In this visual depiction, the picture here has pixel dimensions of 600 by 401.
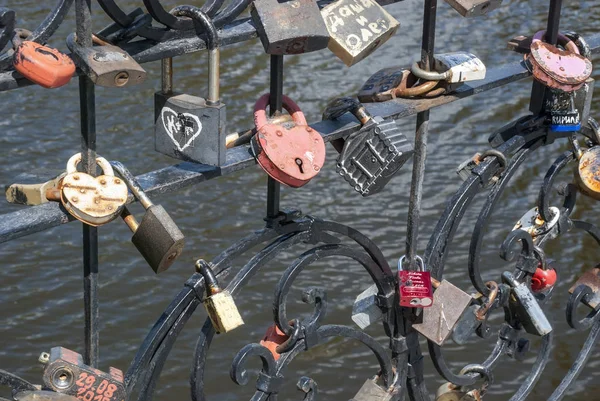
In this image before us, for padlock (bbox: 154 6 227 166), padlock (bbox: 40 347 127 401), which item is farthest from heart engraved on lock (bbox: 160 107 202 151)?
padlock (bbox: 40 347 127 401)

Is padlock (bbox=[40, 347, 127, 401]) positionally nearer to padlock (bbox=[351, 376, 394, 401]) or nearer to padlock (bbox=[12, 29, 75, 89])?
padlock (bbox=[12, 29, 75, 89])

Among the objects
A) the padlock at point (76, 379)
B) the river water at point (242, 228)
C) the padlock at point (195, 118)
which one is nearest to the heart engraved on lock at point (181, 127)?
the padlock at point (195, 118)

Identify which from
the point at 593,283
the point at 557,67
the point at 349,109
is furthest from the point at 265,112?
the point at 593,283

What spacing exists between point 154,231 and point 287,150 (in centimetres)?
23

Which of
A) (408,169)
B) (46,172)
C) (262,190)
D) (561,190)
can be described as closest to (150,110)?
(262,190)

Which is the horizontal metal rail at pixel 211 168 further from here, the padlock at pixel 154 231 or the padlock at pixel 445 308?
the padlock at pixel 445 308

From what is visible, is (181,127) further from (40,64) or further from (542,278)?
(542,278)

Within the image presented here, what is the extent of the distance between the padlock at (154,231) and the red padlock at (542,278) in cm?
104

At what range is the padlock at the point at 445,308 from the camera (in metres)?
1.90

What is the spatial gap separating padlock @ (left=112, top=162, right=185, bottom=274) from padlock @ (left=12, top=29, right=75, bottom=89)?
0.70ft

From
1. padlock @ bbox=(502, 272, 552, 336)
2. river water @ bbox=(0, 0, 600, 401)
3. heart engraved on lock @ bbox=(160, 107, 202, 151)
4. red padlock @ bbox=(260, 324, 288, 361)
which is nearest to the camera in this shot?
heart engraved on lock @ bbox=(160, 107, 202, 151)

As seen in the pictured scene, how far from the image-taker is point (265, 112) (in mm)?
1550

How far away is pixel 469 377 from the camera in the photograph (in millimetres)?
2148

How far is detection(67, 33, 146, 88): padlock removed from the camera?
1.27 m
